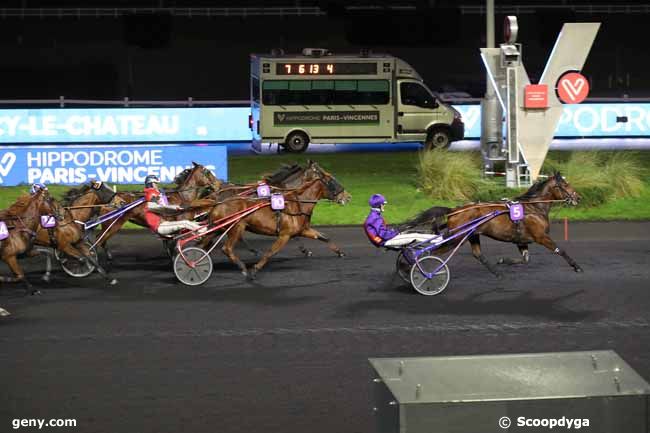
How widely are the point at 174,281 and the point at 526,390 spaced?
11.6 metres

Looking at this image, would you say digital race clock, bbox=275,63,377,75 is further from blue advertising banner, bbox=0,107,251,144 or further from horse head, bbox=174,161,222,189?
horse head, bbox=174,161,222,189

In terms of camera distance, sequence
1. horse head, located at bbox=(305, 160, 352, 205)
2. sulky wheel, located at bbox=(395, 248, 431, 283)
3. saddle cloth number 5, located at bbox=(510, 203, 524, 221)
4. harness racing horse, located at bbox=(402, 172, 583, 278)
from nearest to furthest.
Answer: sulky wheel, located at bbox=(395, 248, 431, 283)
saddle cloth number 5, located at bbox=(510, 203, 524, 221)
harness racing horse, located at bbox=(402, 172, 583, 278)
horse head, located at bbox=(305, 160, 352, 205)

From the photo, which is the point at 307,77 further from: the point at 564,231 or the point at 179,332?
the point at 179,332

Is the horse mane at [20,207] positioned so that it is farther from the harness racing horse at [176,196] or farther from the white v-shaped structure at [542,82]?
the white v-shaped structure at [542,82]

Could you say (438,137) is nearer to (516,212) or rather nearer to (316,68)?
(316,68)

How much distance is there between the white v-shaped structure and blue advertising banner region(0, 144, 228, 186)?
548 cm

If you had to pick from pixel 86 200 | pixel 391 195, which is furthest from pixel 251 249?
pixel 391 195

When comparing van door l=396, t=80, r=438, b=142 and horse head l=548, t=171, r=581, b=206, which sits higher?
van door l=396, t=80, r=438, b=142

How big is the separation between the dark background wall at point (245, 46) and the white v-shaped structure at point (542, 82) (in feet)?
60.9

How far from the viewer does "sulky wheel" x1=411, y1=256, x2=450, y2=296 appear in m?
14.4

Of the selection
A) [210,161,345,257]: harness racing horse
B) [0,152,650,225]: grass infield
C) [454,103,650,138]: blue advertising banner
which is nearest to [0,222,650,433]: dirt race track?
[210,161,345,257]: harness racing horse

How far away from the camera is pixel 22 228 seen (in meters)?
14.5

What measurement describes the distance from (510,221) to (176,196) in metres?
5.29

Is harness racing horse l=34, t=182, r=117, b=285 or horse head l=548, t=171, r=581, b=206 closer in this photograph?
harness racing horse l=34, t=182, r=117, b=285
